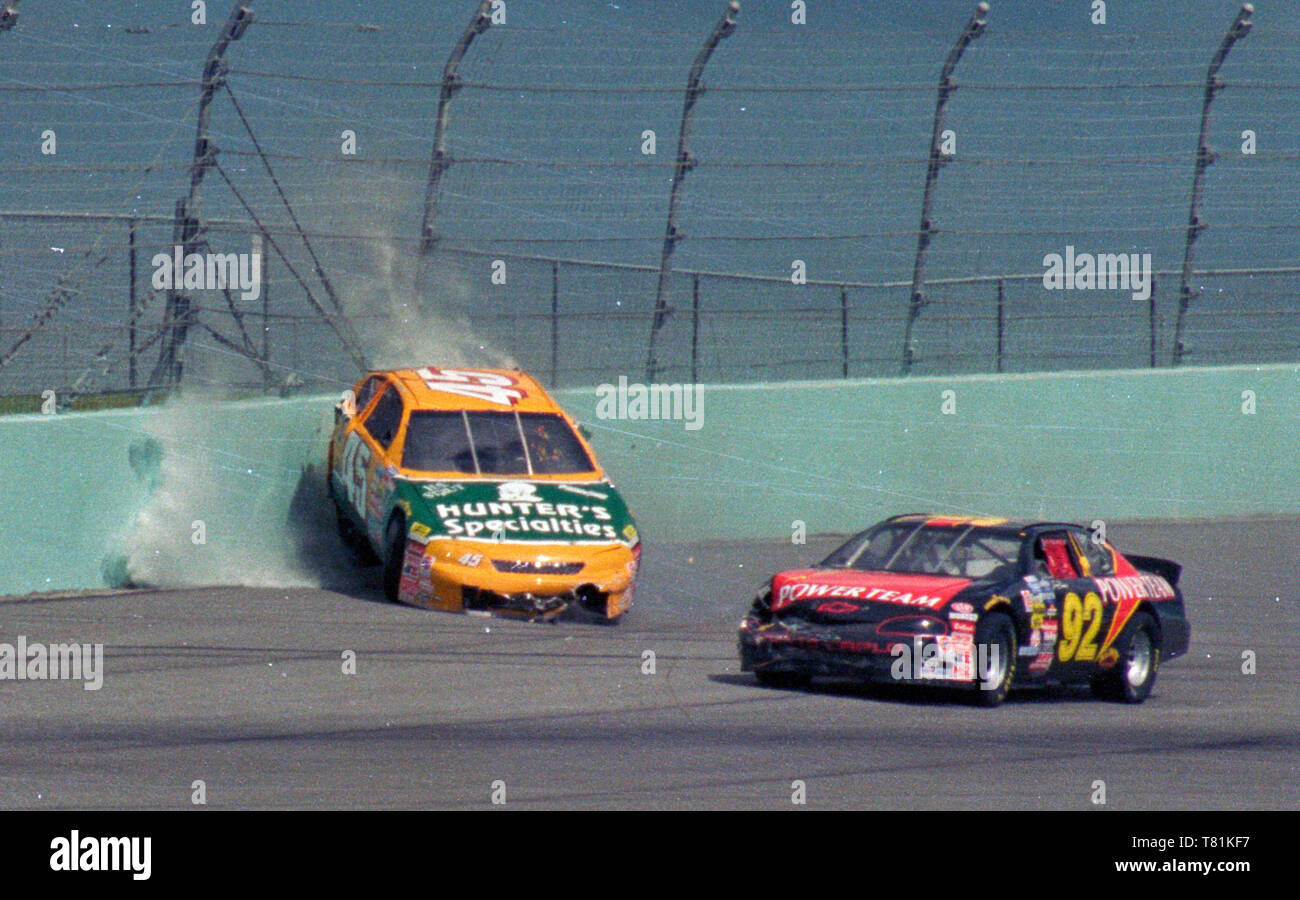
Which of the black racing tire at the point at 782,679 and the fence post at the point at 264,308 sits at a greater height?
the fence post at the point at 264,308

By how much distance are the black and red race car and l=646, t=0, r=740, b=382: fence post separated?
5760 mm

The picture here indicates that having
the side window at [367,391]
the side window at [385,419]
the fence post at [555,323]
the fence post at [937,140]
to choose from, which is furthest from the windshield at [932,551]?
the fence post at [937,140]

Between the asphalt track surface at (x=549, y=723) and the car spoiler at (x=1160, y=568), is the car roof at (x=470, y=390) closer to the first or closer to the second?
the asphalt track surface at (x=549, y=723)

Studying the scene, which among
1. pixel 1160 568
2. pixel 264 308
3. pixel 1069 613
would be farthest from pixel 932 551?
pixel 264 308

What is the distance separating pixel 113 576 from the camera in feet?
46.7

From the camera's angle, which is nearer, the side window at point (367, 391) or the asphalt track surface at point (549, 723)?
the asphalt track surface at point (549, 723)

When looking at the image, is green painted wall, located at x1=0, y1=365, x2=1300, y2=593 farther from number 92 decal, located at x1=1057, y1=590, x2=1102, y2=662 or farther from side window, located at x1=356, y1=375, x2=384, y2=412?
number 92 decal, located at x1=1057, y1=590, x2=1102, y2=662

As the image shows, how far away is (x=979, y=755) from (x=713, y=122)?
949 cm

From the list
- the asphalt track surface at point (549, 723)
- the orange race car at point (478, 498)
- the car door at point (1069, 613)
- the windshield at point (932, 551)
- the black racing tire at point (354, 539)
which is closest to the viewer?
the asphalt track surface at point (549, 723)

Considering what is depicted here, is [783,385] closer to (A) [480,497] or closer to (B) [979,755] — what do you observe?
(A) [480,497]

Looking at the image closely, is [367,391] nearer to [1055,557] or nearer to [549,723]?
[1055,557]

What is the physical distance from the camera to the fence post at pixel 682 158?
669 inches

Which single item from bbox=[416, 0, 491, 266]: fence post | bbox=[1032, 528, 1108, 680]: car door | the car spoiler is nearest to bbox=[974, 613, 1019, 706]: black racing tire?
bbox=[1032, 528, 1108, 680]: car door

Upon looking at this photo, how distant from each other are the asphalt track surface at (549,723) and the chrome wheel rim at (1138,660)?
23cm
